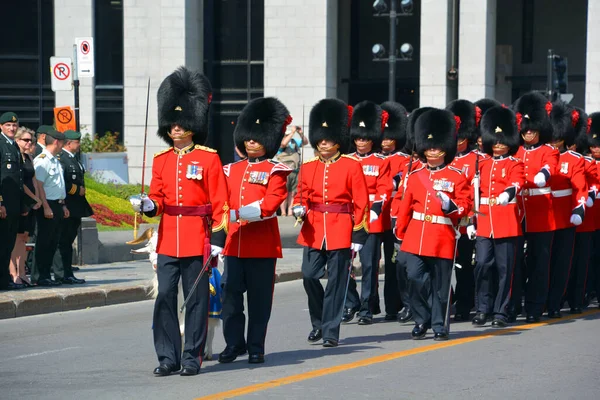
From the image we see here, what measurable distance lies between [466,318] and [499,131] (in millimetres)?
2073

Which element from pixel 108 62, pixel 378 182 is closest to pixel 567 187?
pixel 378 182

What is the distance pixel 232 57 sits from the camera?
3438 cm

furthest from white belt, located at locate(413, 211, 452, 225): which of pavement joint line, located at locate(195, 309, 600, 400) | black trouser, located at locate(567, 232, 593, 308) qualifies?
black trouser, located at locate(567, 232, 593, 308)

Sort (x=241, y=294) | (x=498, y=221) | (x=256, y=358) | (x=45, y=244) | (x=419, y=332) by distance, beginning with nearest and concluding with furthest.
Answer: (x=256, y=358)
(x=241, y=294)
(x=419, y=332)
(x=498, y=221)
(x=45, y=244)

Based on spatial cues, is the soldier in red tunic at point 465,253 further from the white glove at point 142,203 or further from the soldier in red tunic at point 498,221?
the white glove at point 142,203

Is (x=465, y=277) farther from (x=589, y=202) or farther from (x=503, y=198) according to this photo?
(x=589, y=202)

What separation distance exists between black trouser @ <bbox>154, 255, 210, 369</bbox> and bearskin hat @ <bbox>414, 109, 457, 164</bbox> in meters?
3.14

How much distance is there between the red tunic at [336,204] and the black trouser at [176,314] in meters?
1.83

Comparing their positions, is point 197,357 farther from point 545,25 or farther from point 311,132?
point 545,25

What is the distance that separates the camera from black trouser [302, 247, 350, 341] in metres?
10.5

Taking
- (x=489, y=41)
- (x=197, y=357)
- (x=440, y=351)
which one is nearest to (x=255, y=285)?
(x=197, y=357)

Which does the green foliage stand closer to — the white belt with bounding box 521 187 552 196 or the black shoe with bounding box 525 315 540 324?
the white belt with bounding box 521 187 552 196

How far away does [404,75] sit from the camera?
3859cm

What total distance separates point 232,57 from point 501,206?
2290 cm
